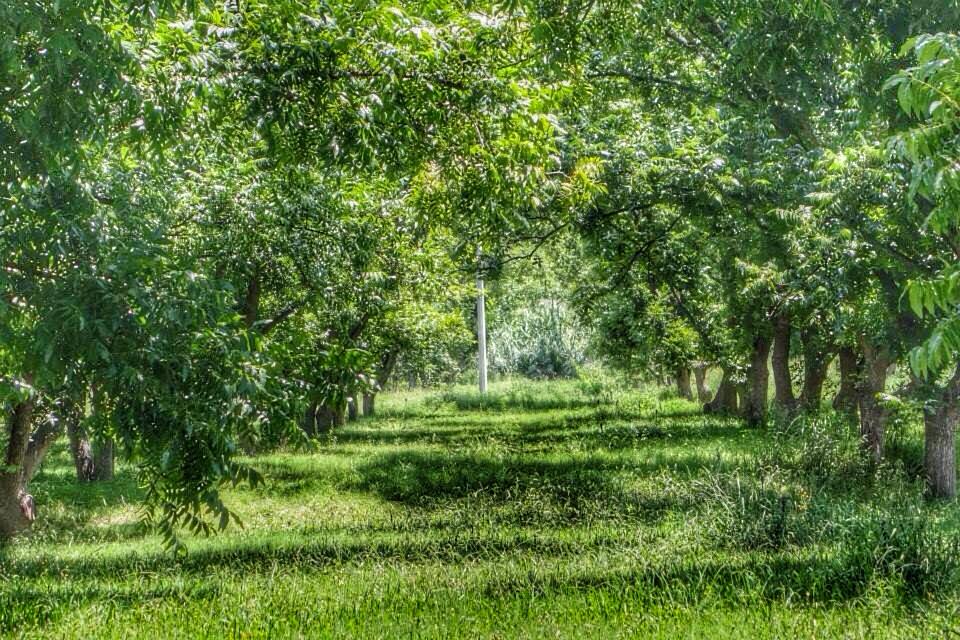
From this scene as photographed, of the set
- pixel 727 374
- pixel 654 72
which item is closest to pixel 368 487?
pixel 654 72

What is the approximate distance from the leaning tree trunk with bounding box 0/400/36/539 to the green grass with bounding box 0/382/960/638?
0.34 meters

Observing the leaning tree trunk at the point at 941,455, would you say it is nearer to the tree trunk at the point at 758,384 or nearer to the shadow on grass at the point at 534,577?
the shadow on grass at the point at 534,577

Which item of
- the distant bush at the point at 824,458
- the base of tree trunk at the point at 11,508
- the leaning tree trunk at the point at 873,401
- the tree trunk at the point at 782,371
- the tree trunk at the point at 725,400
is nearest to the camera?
the distant bush at the point at 824,458

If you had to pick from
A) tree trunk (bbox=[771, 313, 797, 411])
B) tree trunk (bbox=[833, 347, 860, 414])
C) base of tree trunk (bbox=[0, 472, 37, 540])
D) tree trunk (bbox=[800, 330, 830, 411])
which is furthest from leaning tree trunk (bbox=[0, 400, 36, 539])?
tree trunk (bbox=[771, 313, 797, 411])

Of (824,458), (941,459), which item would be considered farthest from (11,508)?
(941,459)

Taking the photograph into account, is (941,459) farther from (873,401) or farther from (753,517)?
(753,517)

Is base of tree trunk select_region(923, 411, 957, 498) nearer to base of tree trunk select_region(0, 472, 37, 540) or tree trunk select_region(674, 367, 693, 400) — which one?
base of tree trunk select_region(0, 472, 37, 540)

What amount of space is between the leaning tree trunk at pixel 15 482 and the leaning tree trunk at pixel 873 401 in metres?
11.6

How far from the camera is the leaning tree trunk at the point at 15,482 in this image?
40.4ft

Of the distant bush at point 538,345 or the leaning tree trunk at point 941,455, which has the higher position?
the distant bush at point 538,345

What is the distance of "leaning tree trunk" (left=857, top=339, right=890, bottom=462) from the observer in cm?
1378

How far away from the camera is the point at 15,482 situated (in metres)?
13.0

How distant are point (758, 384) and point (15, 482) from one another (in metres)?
17.9

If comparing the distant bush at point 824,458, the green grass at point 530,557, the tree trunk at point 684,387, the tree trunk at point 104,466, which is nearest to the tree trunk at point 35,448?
the green grass at point 530,557
